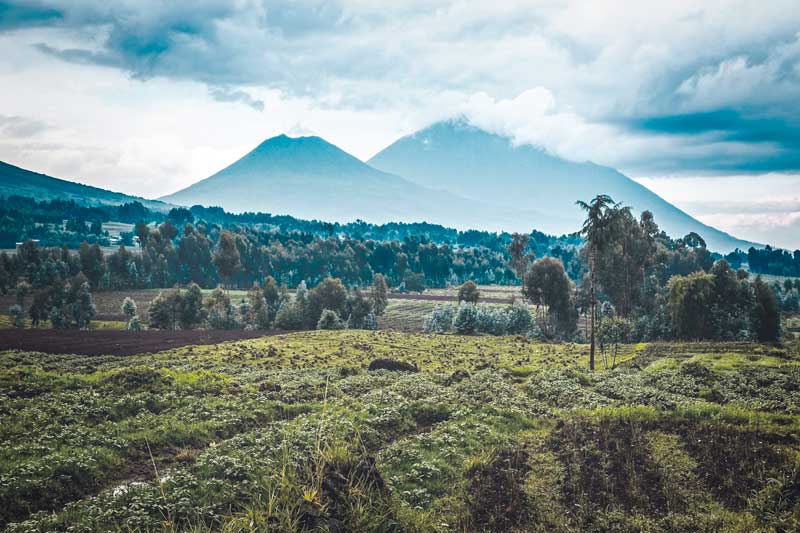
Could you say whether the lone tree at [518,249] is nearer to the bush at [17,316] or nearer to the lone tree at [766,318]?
the lone tree at [766,318]

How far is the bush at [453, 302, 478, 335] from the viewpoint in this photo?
3533 inches

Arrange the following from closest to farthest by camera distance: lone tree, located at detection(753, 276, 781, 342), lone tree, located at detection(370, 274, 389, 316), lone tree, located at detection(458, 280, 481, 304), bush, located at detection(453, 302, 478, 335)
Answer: lone tree, located at detection(753, 276, 781, 342) < bush, located at detection(453, 302, 478, 335) < lone tree, located at detection(458, 280, 481, 304) < lone tree, located at detection(370, 274, 389, 316)

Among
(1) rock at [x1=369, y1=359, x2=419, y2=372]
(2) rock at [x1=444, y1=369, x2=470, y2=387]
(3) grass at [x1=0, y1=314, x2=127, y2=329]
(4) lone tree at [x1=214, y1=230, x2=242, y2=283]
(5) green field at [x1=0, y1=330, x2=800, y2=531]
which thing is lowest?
(3) grass at [x1=0, y1=314, x2=127, y2=329]

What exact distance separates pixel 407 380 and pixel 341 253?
517 feet

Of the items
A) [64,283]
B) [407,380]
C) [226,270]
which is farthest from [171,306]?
[407,380]

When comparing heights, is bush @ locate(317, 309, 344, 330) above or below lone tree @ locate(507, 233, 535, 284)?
below

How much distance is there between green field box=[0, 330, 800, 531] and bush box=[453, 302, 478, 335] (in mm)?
57253

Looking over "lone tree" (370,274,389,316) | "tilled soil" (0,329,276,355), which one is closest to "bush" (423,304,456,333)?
"lone tree" (370,274,389,316)

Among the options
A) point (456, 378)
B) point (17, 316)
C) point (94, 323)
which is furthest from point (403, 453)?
point (17, 316)

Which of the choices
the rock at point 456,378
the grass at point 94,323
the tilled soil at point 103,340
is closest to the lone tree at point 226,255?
the grass at point 94,323

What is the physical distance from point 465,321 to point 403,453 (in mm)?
75280

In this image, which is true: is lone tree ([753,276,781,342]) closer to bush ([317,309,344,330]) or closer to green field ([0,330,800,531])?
green field ([0,330,800,531])

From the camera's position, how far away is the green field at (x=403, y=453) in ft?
32.1

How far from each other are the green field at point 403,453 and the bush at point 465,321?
57.3 metres
